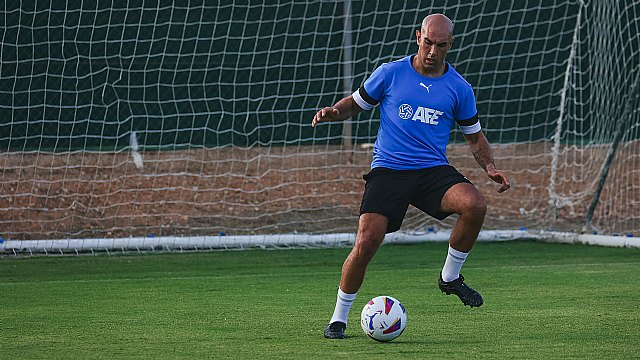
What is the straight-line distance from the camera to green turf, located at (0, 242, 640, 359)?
5.87 metres

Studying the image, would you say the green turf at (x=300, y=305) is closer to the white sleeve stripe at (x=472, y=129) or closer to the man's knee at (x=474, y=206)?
the man's knee at (x=474, y=206)

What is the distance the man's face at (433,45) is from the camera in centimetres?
656

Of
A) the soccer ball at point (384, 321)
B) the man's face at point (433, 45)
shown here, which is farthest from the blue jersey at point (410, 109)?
the soccer ball at point (384, 321)

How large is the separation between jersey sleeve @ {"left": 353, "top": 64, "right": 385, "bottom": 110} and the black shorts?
1.33ft

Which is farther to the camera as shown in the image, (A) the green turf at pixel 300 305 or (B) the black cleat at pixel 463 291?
(B) the black cleat at pixel 463 291

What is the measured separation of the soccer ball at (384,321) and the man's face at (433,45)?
1.48m

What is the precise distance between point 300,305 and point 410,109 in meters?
1.81

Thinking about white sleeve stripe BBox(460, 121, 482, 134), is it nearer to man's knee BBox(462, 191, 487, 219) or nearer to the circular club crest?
the circular club crest

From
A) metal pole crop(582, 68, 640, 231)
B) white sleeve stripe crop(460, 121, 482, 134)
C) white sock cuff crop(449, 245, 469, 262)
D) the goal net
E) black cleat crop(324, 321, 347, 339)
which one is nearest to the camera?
black cleat crop(324, 321, 347, 339)

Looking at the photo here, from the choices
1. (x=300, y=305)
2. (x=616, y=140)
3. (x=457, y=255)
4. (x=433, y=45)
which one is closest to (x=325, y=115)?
(x=433, y=45)

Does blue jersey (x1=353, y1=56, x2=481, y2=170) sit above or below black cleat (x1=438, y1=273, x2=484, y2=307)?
above

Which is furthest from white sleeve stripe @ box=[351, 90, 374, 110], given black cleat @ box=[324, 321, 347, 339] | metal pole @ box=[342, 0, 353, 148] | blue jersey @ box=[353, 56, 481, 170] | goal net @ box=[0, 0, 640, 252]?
metal pole @ box=[342, 0, 353, 148]

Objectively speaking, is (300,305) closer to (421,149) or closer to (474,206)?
(421,149)

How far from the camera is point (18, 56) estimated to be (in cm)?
1236
